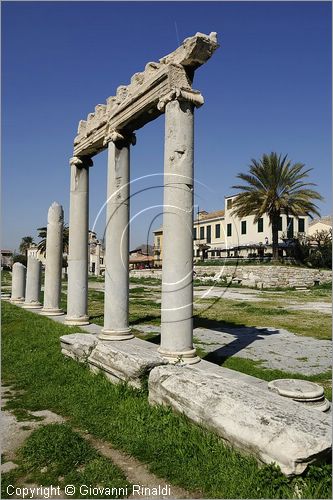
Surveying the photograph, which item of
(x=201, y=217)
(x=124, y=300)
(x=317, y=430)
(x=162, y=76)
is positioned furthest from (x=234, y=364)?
(x=201, y=217)

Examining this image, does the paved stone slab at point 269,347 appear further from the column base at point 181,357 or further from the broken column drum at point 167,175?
the broken column drum at point 167,175

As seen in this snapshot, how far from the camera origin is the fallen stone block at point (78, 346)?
794 cm

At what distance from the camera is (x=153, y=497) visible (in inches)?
149

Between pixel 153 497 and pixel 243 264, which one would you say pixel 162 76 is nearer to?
pixel 153 497

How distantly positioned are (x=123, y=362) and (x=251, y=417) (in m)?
2.85

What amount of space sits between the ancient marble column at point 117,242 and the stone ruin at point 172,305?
0.02 m

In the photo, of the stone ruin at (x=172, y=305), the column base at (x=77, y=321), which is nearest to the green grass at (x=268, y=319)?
the column base at (x=77, y=321)

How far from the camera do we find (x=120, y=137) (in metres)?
10.1

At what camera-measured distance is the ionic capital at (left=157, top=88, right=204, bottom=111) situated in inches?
302

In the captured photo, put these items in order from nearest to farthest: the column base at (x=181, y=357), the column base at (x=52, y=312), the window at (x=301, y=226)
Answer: the column base at (x=181, y=357) → the column base at (x=52, y=312) → the window at (x=301, y=226)

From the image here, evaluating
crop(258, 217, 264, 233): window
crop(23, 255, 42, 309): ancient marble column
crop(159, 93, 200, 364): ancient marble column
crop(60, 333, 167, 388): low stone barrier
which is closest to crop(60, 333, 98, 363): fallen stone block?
crop(60, 333, 167, 388): low stone barrier

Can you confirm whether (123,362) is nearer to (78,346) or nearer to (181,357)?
(181,357)

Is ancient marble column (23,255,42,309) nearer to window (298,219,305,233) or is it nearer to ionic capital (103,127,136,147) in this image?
ionic capital (103,127,136,147)

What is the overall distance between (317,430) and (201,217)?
55032mm
